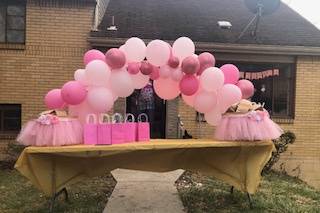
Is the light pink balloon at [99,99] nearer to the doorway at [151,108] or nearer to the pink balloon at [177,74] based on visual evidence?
the pink balloon at [177,74]

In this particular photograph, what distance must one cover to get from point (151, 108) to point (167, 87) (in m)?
5.93

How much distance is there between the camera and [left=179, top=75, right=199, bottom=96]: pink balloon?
24.2 feet

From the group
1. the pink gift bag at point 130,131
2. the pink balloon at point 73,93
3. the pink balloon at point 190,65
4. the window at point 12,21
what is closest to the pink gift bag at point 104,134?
the pink gift bag at point 130,131

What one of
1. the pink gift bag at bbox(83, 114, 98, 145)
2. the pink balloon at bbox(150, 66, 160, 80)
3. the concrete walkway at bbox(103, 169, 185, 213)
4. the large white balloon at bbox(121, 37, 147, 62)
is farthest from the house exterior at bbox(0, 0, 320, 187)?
the pink gift bag at bbox(83, 114, 98, 145)

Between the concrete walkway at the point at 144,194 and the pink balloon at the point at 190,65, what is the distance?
2047mm

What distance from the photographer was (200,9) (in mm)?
15742

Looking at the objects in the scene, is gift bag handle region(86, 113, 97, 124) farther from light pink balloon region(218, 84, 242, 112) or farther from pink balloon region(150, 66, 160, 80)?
light pink balloon region(218, 84, 242, 112)

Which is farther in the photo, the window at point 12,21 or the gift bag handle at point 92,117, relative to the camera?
the window at point 12,21

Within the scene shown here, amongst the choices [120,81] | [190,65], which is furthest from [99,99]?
[190,65]

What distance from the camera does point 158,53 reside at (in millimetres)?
7293

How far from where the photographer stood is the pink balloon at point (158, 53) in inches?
286

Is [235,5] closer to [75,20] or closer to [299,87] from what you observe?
[299,87]

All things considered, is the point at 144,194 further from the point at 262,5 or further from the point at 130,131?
the point at 262,5

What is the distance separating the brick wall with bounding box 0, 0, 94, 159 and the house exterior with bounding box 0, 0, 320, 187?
0.02 metres
